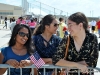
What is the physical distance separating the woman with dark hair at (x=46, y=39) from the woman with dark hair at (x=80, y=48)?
95cm

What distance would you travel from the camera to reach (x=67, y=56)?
379 cm

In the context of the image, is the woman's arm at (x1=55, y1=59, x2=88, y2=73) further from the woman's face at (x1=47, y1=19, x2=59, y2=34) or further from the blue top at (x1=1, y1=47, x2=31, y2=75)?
the woman's face at (x1=47, y1=19, x2=59, y2=34)

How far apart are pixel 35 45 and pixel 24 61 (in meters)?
0.86

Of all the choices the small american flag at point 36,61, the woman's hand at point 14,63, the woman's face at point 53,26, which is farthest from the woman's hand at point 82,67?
the woman's face at point 53,26

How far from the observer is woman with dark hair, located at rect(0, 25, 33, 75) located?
13.3 ft

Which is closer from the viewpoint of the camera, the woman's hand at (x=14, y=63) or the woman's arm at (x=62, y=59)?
the woman's arm at (x=62, y=59)

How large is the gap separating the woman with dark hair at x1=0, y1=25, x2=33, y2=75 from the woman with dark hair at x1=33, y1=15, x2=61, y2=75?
0.47 m

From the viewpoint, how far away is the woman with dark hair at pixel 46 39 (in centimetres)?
479

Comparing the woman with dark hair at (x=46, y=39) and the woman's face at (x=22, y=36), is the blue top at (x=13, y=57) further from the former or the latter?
the woman with dark hair at (x=46, y=39)

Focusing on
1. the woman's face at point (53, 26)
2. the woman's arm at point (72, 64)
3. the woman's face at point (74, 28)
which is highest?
the woman's face at point (74, 28)

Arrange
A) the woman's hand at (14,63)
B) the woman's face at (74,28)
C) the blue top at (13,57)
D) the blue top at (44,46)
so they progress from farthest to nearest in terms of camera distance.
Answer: the blue top at (44,46), the blue top at (13,57), the woman's hand at (14,63), the woman's face at (74,28)

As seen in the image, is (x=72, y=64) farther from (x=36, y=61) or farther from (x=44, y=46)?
(x=44, y=46)

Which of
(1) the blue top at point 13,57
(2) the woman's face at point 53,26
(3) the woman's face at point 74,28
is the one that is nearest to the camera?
(3) the woman's face at point 74,28

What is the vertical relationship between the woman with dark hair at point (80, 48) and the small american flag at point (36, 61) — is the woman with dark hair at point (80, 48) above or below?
above
